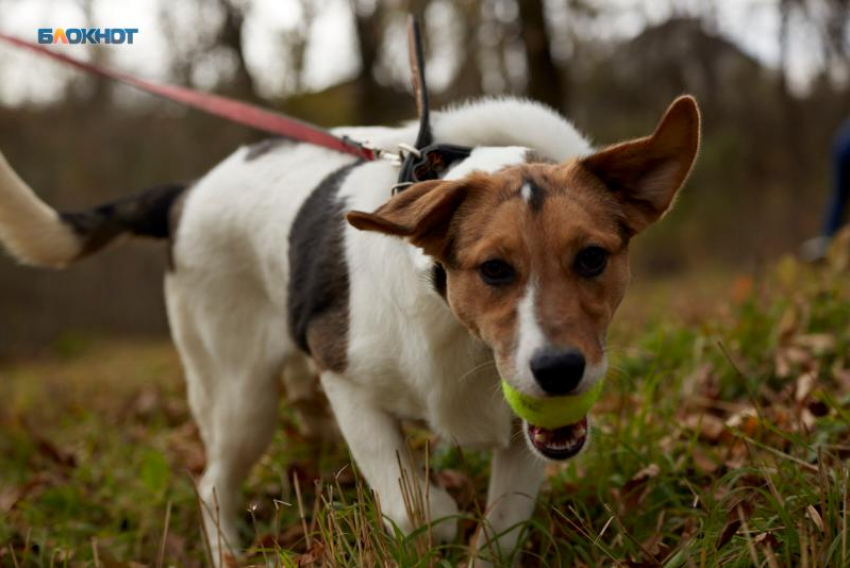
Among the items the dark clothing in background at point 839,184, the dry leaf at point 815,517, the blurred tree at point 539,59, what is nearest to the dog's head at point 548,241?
the dry leaf at point 815,517

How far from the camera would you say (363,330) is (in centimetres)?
301

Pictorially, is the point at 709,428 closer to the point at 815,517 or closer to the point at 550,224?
the point at 815,517

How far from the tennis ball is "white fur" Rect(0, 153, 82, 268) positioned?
96.9 inches

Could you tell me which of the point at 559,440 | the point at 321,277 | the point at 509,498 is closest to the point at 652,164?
the point at 559,440

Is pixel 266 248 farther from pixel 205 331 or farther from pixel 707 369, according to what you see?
pixel 707 369

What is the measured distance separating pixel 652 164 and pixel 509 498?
118 cm

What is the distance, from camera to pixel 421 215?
2.37m

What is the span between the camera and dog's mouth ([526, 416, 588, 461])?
96.5 inches

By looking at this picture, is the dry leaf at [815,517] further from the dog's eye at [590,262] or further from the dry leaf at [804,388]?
the dry leaf at [804,388]

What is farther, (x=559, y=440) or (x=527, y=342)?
(x=559, y=440)

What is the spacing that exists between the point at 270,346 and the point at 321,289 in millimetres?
761

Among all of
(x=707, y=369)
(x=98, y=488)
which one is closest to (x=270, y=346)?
(x=98, y=488)

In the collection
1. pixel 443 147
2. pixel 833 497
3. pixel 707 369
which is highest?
pixel 443 147

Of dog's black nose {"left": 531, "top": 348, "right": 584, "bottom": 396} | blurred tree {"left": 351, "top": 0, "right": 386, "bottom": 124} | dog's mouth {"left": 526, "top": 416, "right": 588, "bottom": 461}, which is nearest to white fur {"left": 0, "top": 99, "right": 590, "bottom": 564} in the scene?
dog's black nose {"left": 531, "top": 348, "right": 584, "bottom": 396}
